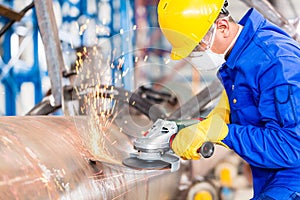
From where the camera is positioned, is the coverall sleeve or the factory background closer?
the coverall sleeve

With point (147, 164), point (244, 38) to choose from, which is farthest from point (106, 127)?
point (244, 38)

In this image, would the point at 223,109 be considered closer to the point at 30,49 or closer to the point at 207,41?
the point at 207,41

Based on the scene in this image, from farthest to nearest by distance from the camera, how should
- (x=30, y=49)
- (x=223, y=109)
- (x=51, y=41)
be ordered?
(x=30, y=49) → (x=51, y=41) → (x=223, y=109)

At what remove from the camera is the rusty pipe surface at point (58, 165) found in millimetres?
1104

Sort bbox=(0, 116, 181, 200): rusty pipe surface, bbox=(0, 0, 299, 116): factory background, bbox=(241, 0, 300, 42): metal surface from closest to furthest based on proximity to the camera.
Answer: bbox=(0, 116, 181, 200): rusty pipe surface, bbox=(241, 0, 300, 42): metal surface, bbox=(0, 0, 299, 116): factory background

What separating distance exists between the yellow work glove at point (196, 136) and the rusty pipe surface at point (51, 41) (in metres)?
1.34

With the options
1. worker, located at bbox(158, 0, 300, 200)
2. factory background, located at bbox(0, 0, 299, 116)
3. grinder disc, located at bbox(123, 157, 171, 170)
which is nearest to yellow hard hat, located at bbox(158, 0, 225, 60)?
worker, located at bbox(158, 0, 300, 200)

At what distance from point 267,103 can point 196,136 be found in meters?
0.22

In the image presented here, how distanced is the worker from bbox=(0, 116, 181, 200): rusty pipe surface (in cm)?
30

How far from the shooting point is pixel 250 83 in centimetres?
130

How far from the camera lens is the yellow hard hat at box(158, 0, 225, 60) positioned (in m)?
1.30

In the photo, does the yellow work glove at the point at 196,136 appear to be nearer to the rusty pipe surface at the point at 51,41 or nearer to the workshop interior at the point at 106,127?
the workshop interior at the point at 106,127

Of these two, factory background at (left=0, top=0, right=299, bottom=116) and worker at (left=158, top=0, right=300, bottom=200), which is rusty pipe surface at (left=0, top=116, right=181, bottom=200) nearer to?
worker at (left=158, top=0, right=300, bottom=200)

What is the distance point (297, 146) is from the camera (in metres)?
1.23
